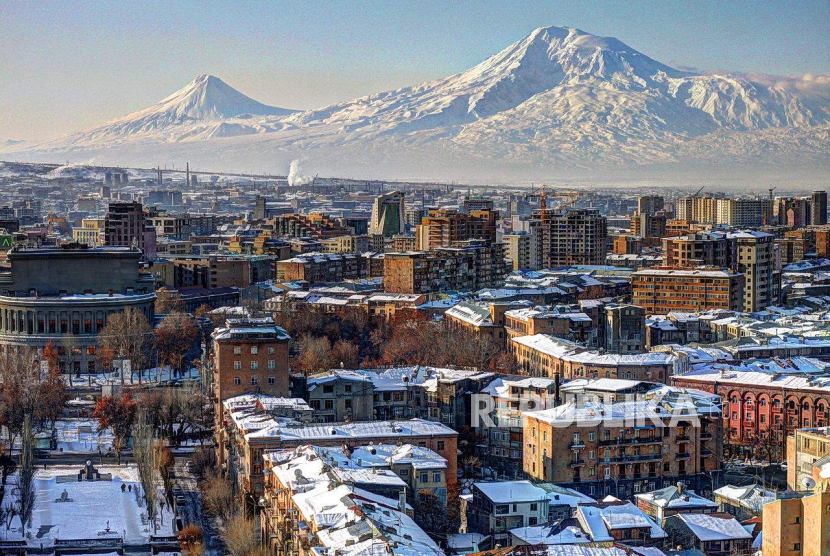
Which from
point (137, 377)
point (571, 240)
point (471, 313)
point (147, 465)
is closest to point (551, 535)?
point (147, 465)

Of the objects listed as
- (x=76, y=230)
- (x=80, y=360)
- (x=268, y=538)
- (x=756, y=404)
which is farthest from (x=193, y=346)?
(x=76, y=230)

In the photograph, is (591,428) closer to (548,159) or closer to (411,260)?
(411,260)

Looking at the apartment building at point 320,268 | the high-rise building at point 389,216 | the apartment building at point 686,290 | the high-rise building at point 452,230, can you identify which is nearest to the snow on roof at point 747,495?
the apartment building at point 686,290

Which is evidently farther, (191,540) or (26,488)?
(26,488)

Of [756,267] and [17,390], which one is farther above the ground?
[756,267]

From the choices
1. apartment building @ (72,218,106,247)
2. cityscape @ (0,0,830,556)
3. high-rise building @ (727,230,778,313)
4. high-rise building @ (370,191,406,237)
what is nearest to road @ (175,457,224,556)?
cityscape @ (0,0,830,556)

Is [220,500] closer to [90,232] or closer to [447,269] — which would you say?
[447,269]
